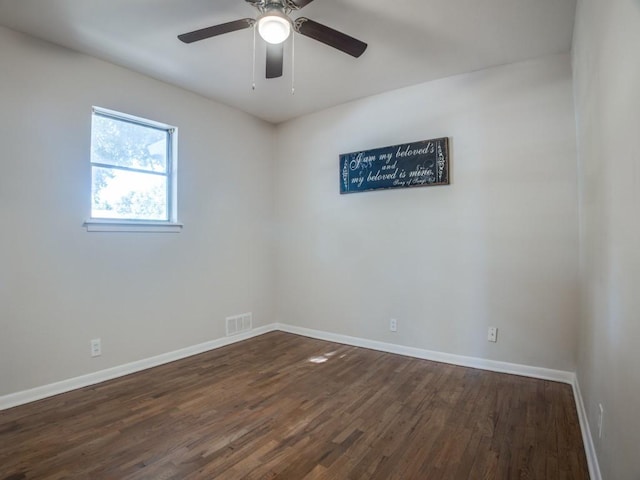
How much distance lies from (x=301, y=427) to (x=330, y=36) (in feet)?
7.96

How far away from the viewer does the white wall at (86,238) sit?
243cm

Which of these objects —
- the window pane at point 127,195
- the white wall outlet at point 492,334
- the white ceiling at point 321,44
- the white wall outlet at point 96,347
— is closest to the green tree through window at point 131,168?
the window pane at point 127,195

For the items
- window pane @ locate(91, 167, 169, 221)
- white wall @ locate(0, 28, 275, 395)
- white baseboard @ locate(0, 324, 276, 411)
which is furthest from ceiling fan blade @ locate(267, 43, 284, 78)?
white baseboard @ locate(0, 324, 276, 411)

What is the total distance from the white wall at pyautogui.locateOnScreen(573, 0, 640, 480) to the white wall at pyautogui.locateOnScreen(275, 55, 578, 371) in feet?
2.11

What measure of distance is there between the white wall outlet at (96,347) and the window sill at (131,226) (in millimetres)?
917

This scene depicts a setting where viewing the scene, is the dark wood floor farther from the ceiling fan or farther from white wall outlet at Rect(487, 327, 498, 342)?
the ceiling fan

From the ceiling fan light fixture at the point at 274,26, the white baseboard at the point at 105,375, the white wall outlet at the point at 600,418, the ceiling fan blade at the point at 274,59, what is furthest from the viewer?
the white baseboard at the point at 105,375

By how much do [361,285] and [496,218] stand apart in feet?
4.92

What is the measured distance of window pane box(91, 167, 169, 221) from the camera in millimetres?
2869

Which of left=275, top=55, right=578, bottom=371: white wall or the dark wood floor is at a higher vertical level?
left=275, top=55, right=578, bottom=371: white wall

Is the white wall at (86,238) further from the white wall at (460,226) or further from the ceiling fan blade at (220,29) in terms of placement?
the ceiling fan blade at (220,29)

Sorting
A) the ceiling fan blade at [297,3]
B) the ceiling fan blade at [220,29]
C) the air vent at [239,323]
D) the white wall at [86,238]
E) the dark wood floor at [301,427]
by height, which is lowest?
the dark wood floor at [301,427]

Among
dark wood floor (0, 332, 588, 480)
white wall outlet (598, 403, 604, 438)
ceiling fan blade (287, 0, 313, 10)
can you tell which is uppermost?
ceiling fan blade (287, 0, 313, 10)

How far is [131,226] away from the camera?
9.91 feet
